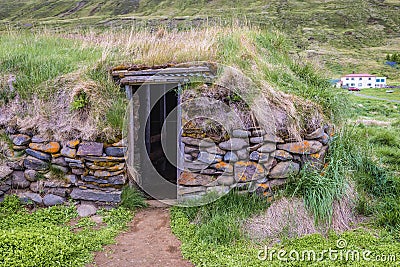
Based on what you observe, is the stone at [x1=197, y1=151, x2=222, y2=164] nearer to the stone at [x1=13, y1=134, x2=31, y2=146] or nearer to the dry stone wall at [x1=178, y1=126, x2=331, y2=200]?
the dry stone wall at [x1=178, y1=126, x2=331, y2=200]

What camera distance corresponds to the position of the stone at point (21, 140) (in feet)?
18.7

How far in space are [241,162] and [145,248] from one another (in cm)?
191

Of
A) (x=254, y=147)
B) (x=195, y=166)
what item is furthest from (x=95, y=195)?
(x=254, y=147)

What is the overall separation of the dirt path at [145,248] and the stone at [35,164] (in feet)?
5.86

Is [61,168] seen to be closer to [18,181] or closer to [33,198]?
[33,198]

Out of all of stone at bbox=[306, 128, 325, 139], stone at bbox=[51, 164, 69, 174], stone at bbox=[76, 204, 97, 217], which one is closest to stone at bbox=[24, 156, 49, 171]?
stone at bbox=[51, 164, 69, 174]

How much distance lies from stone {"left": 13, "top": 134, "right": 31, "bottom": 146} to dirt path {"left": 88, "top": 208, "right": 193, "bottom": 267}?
231 cm

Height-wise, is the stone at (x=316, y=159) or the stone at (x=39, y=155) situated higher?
the stone at (x=39, y=155)

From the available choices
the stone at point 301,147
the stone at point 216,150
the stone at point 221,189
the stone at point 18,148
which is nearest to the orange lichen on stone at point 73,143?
the stone at point 18,148

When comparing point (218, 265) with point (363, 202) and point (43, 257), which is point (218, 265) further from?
point (363, 202)

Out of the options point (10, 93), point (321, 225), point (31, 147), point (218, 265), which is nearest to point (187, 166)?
point (218, 265)

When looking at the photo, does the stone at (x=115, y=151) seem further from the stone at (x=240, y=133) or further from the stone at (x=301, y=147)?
the stone at (x=301, y=147)

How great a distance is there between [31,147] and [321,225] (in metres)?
4.85

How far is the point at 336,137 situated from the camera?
240 inches
